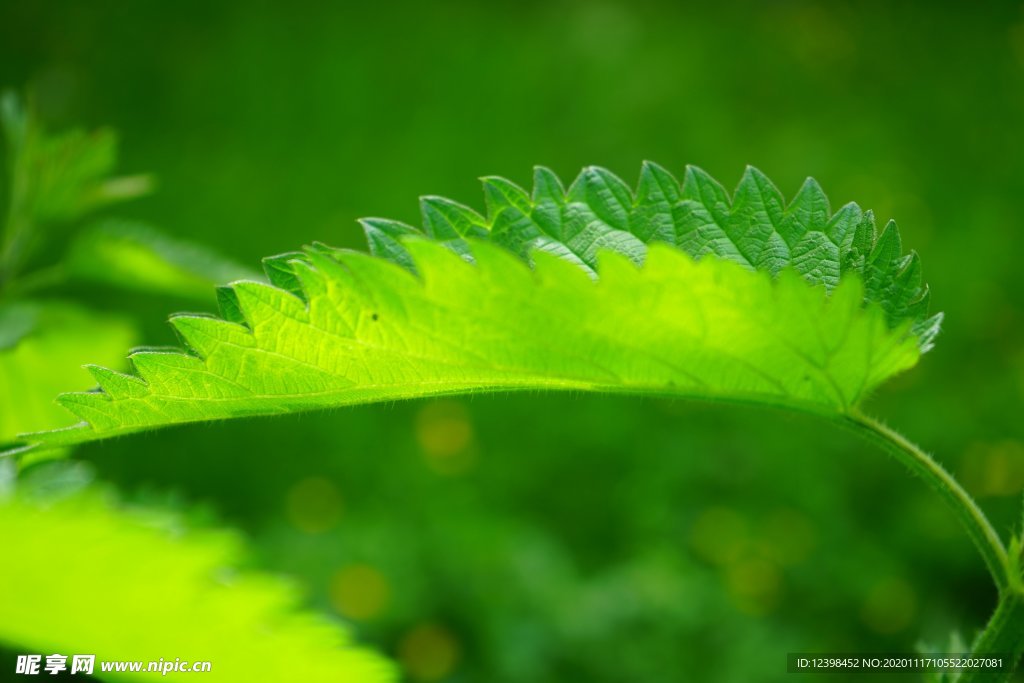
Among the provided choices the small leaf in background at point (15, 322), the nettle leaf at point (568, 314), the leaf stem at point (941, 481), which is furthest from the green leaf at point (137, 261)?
the leaf stem at point (941, 481)

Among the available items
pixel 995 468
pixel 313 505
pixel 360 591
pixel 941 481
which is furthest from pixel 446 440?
pixel 941 481

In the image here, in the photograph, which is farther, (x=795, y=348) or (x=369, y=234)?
(x=369, y=234)

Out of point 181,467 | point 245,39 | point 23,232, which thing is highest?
point 245,39

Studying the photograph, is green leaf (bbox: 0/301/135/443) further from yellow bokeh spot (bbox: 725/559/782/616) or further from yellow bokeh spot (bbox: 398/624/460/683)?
yellow bokeh spot (bbox: 725/559/782/616)


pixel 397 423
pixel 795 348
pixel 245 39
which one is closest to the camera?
pixel 795 348

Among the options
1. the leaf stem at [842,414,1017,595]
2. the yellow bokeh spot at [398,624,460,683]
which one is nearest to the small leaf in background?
the leaf stem at [842,414,1017,595]

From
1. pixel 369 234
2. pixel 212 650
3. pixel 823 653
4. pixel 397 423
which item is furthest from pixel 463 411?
pixel 212 650

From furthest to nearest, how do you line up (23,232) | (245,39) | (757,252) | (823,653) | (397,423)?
(245,39), (397,423), (823,653), (23,232), (757,252)

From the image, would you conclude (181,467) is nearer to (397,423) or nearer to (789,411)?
(397,423)
